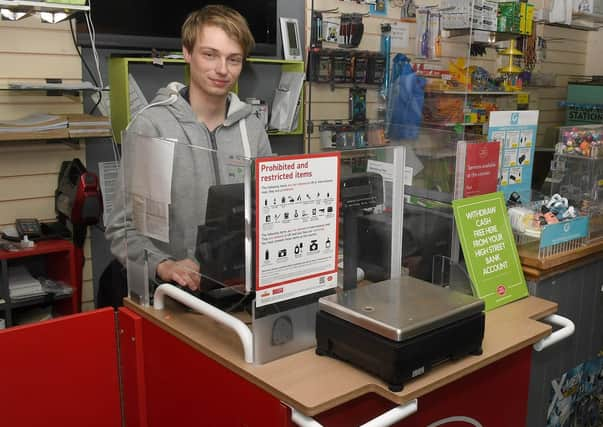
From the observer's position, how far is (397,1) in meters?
4.95

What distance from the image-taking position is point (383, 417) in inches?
49.3

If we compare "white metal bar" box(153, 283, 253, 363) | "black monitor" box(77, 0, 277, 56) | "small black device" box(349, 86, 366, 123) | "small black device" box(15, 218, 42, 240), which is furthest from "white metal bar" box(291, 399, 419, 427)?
"small black device" box(349, 86, 366, 123)

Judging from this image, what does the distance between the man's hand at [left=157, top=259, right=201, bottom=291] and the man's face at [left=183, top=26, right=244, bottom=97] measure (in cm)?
67

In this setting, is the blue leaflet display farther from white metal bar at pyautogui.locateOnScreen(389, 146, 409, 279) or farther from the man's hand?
the man's hand

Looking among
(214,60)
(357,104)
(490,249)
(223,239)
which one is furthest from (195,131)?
(357,104)

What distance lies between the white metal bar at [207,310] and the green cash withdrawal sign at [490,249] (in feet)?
2.41

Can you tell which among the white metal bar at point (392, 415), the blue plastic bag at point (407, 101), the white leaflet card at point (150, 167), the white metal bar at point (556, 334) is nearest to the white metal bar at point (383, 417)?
the white metal bar at point (392, 415)

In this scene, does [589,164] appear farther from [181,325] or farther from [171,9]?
[171,9]

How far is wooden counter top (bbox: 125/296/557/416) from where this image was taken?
48.8 inches

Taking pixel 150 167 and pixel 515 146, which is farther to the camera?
Result: pixel 515 146

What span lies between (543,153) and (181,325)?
1.93 m

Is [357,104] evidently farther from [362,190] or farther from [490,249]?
[362,190]

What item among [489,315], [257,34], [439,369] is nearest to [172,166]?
[439,369]

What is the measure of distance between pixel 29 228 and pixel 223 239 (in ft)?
6.95
